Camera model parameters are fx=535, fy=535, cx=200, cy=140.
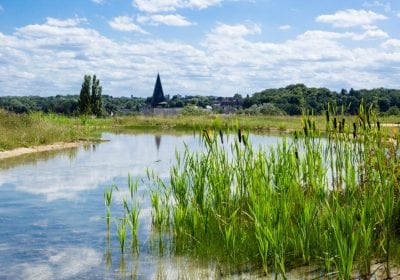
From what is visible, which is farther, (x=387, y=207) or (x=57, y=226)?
(x=57, y=226)

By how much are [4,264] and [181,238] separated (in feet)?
6.44

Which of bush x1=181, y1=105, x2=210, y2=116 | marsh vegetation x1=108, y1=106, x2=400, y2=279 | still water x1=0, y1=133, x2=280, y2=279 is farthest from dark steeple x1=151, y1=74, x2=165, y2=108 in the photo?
marsh vegetation x1=108, y1=106, x2=400, y2=279

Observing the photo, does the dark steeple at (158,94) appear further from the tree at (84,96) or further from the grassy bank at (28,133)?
the grassy bank at (28,133)

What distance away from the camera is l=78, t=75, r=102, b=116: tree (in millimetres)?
51031

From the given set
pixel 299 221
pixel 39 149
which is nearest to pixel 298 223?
pixel 299 221

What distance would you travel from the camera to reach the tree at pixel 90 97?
5103cm

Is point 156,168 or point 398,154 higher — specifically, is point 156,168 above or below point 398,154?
below

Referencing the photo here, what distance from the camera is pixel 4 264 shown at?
5.72 metres

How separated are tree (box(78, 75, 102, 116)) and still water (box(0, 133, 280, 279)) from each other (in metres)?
37.4

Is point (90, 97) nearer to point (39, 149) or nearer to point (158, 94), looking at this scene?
point (39, 149)

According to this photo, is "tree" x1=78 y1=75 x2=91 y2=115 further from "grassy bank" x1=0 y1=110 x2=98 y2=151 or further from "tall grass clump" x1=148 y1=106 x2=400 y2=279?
"tall grass clump" x1=148 y1=106 x2=400 y2=279

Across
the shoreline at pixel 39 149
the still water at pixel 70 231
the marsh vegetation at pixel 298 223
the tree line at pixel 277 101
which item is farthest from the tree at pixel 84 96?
the marsh vegetation at pixel 298 223

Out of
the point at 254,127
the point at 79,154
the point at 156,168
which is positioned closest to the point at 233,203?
the point at 156,168

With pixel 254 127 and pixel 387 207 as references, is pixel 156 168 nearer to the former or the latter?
pixel 387 207
